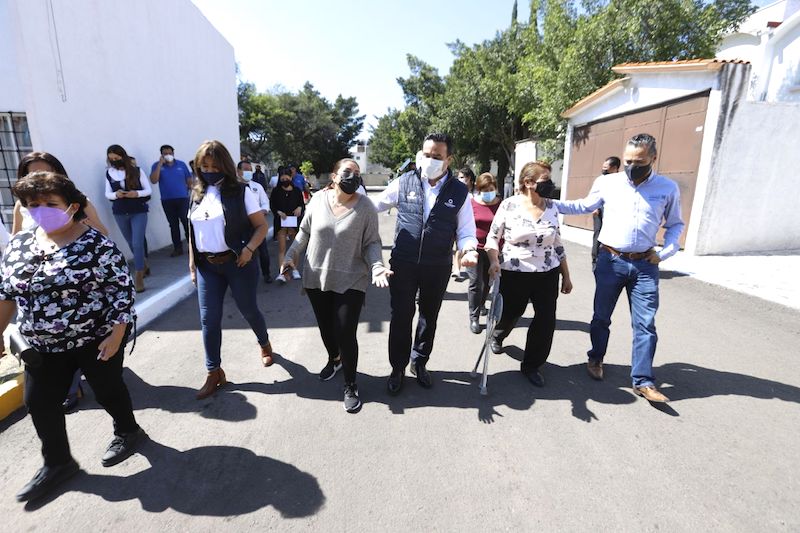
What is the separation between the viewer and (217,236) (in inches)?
123

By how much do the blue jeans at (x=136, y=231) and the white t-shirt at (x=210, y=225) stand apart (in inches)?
126

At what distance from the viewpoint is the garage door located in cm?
850

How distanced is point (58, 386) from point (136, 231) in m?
3.96

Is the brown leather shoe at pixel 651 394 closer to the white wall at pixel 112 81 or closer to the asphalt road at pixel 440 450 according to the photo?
the asphalt road at pixel 440 450

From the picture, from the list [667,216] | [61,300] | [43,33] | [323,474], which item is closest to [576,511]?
[323,474]

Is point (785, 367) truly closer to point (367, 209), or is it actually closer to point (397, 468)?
point (397, 468)

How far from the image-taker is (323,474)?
243 centimetres

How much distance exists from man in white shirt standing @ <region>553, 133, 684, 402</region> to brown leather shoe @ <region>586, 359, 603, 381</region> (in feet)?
0.95

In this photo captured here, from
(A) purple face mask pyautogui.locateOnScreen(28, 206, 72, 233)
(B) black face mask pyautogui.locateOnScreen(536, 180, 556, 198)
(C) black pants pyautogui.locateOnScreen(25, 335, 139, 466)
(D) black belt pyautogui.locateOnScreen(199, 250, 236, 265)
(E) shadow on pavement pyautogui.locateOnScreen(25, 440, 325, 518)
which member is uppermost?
(B) black face mask pyautogui.locateOnScreen(536, 180, 556, 198)

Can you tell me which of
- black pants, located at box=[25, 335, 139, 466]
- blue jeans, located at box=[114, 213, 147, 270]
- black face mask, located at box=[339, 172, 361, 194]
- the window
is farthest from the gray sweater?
the window

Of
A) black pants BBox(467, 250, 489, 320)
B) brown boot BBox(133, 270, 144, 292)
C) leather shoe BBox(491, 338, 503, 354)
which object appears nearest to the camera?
leather shoe BBox(491, 338, 503, 354)

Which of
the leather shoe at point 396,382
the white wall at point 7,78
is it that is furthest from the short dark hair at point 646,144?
the white wall at point 7,78

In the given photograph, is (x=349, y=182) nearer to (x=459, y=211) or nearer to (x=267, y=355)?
(x=459, y=211)

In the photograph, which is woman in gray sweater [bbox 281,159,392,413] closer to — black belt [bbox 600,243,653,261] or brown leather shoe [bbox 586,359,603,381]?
black belt [bbox 600,243,653,261]
